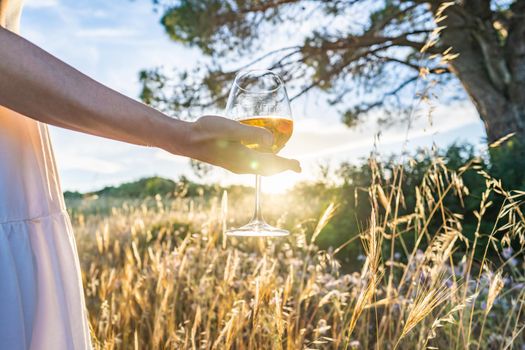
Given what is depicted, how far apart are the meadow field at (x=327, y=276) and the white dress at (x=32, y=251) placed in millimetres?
580

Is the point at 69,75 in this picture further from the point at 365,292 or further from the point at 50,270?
the point at 365,292

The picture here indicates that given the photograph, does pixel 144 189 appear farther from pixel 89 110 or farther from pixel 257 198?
pixel 89 110

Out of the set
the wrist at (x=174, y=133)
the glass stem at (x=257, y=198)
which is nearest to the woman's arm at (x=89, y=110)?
the wrist at (x=174, y=133)

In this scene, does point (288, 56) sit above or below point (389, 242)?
above

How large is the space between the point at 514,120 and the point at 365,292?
8541 millimetres

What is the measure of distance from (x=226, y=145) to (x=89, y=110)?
0.80ft

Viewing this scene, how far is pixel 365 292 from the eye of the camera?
1416mm

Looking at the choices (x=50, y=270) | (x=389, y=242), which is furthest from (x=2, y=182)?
(x=389, y=242)

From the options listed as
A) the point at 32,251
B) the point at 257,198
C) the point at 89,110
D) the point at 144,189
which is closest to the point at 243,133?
the point at 89,110

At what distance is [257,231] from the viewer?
163cm

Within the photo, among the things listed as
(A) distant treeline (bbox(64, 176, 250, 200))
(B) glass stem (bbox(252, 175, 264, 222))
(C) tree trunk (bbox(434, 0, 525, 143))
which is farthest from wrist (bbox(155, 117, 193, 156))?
(A) distant treeline (bbox(64, 176, 250, 200))

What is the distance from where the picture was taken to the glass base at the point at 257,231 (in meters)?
1.54

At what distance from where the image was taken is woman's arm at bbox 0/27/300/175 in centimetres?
77

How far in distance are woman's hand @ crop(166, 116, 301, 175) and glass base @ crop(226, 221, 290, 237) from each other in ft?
1.68
